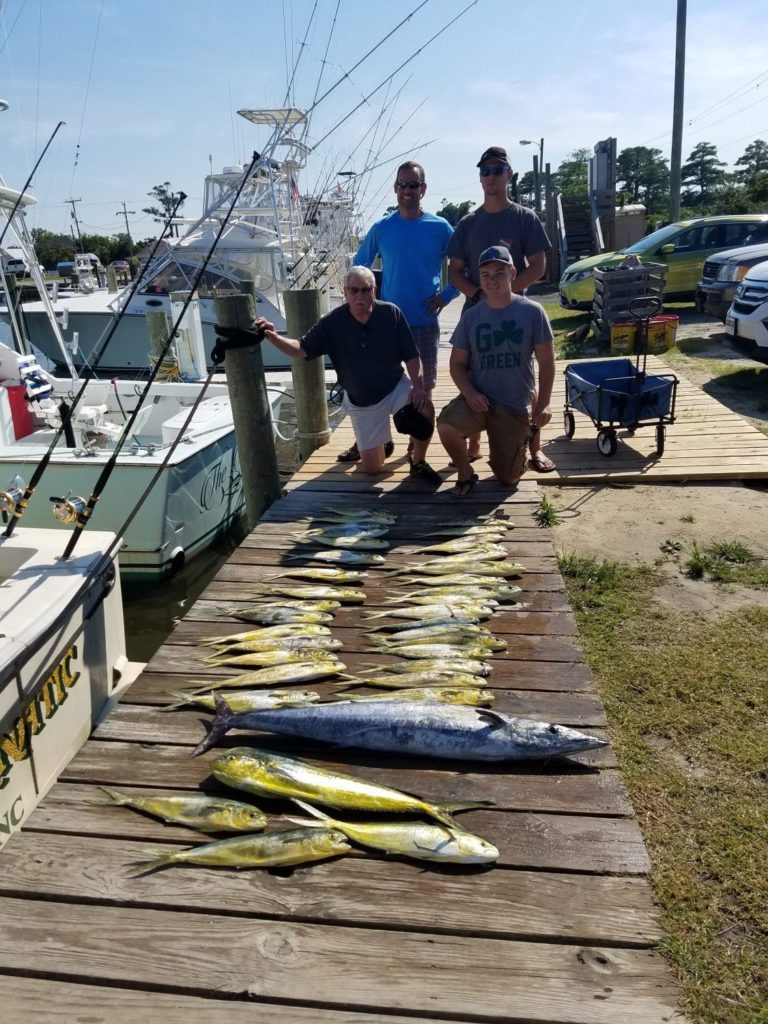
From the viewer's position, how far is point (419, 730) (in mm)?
2418

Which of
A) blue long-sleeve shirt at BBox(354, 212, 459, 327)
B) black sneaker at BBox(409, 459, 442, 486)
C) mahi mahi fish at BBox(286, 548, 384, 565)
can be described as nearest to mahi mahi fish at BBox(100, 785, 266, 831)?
mahi mahi fish at BBox(286, 548, 384, 565)

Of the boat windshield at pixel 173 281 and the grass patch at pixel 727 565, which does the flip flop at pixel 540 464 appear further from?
the boat windshield at pixel 173 281

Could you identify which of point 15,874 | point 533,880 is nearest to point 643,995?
point 533,880

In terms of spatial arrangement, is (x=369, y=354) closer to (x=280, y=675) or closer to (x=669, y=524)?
(x=669, y=524)

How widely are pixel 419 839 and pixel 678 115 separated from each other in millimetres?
21552

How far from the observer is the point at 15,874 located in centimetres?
199

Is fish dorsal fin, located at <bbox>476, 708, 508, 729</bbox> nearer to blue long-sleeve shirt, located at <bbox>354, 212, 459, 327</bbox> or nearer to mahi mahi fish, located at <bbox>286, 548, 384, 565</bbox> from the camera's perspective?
mahi mahi fish, located at <bbox>286, 548, 384, 565</bbox>

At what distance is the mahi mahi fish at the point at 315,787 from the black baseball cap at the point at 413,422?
123 inches

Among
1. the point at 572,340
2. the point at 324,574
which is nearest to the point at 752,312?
the point at 572,340

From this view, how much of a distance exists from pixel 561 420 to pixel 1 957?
731cm

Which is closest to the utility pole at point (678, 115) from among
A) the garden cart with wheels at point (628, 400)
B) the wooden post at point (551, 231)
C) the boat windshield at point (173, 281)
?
the wooden post at point (551, 231)

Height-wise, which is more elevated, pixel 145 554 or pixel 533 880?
pixel 533 880

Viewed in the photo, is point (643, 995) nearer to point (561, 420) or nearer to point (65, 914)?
point (65, 914)

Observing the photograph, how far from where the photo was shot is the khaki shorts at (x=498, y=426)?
15.6ft
